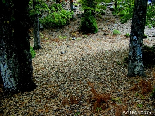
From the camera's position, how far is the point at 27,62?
232 inches

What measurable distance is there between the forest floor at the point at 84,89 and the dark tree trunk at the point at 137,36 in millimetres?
441

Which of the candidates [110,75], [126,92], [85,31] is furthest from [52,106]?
[85,31]

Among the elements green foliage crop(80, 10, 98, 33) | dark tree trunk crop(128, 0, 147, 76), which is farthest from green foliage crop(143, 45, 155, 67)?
green foliage crop(80, 10, 98, 33)

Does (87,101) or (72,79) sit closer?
(87,101)

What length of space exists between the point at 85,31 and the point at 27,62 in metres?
11.9

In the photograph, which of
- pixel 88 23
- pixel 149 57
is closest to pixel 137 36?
pixel 149 57

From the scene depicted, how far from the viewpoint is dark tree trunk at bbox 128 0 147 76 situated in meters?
5.79

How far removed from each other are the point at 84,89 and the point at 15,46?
315cm

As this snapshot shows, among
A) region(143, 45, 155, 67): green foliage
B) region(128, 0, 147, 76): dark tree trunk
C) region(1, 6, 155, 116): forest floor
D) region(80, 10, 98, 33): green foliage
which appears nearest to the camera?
region(1, 6, 155, 116): forest floor

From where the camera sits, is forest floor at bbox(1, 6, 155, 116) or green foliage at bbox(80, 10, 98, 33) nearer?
forest floor at bbox(1, 6, 155, 116)

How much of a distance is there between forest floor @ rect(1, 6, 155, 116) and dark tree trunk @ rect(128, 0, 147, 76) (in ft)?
→ 1.45

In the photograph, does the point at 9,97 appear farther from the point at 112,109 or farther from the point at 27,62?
the point at 112,109

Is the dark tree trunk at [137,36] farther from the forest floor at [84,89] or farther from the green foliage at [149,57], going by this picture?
the green foliage at [149,57]

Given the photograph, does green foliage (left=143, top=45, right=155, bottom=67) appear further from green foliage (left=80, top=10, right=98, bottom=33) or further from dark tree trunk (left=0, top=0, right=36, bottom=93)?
green foliage (left=80, top=10, right=98, bottom=33)
